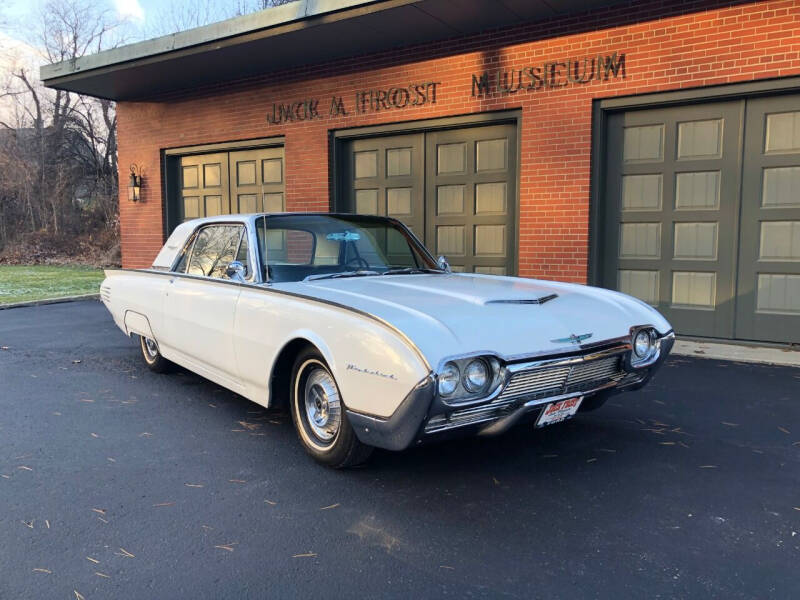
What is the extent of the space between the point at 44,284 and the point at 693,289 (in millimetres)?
13630

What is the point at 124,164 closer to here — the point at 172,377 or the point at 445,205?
the point at 445,205

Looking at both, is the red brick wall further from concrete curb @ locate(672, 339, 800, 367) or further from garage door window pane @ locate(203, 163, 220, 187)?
concrete curb @ locate(672, 339, 800, 367)

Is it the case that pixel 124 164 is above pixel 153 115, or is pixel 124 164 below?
below

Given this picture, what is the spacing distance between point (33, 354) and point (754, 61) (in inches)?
323

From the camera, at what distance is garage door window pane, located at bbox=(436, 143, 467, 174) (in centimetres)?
877

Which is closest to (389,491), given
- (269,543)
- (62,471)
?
(269,543)

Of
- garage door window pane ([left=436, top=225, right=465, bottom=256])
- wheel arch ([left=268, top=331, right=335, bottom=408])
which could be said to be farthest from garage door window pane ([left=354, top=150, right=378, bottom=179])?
wheel arch ([left=268, top=331, right=335, bottom=408])

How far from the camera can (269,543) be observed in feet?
8.80

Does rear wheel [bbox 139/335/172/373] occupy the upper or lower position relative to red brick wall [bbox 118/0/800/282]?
lower

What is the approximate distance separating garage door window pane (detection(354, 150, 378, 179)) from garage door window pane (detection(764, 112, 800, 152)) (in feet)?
16.8

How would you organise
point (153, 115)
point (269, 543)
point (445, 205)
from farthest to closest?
1. point (153, 115)
2. point (445, 205)
3. point (269, 543)

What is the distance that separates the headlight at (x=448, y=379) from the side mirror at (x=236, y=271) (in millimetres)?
1859

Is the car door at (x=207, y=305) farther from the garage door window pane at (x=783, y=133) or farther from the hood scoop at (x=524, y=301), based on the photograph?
the garage door window pane at (x=783, y=133)

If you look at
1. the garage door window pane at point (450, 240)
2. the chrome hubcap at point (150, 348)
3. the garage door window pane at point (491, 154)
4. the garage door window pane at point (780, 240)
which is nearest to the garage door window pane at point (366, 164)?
the garage door window pane at point (450, 240)
